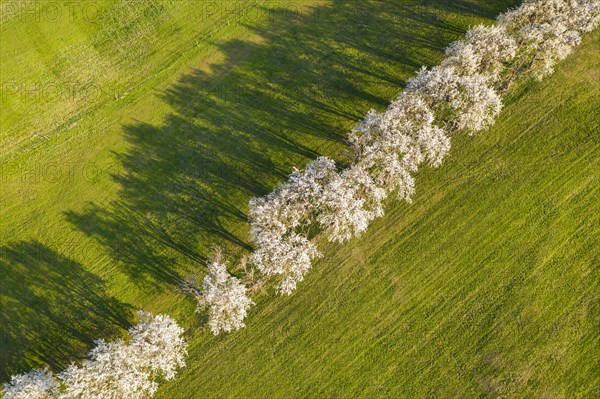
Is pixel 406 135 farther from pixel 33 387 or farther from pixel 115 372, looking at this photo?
pixel 33 387

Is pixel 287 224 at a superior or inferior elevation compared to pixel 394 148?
inferior

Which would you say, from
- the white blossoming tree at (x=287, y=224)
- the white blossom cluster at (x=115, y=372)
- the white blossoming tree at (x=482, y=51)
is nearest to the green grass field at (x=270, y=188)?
the white blossom cluster at (x=115, y=372)

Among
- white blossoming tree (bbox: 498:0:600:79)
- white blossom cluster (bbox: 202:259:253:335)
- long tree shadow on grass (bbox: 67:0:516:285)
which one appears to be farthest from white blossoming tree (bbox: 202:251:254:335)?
white blossoming tree (bbox: 498:0:600:79)

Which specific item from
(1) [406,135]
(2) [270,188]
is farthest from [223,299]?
(1) [406,135]

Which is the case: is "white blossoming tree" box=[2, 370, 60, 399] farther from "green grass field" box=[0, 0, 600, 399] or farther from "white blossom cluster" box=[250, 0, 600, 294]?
"white blossom cluster" box=[250, 0, 600, 294]

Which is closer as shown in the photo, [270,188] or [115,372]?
[115,372]

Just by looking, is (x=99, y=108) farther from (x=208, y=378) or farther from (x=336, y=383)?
(x=336, y=383)

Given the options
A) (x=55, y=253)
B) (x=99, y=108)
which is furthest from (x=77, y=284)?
(x=99, y=108)
